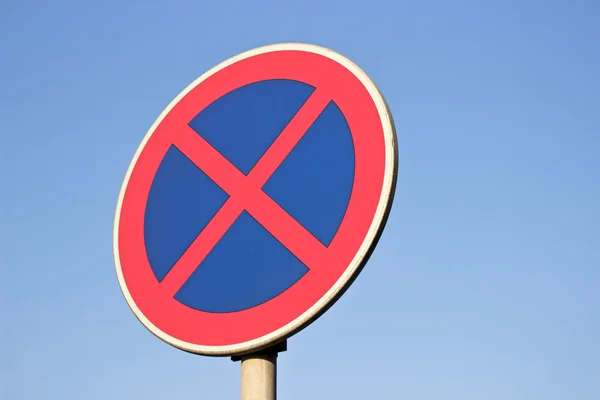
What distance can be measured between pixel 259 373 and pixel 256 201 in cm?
55

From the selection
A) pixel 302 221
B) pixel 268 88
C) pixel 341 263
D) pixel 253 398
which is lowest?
pixel 253 398

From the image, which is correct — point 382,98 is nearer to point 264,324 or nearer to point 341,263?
point 341,263

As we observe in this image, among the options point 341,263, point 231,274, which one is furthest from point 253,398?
point 341,263

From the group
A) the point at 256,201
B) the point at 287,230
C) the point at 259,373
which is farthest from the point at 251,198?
the point at 259,373

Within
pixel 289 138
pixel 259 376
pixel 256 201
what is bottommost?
pixel 259 376

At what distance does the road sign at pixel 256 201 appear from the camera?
8.21ft

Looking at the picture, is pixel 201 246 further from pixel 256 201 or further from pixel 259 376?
pixel 259 376

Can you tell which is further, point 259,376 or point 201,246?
point 201,246

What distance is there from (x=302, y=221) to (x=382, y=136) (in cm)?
37

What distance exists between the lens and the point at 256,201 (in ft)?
8.76

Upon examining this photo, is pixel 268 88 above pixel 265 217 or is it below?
above

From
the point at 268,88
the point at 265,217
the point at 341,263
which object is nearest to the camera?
the point at 341,263

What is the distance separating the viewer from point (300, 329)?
2461 mm

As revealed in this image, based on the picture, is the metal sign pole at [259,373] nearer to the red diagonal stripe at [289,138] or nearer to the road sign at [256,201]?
the road sign at [256,201]
